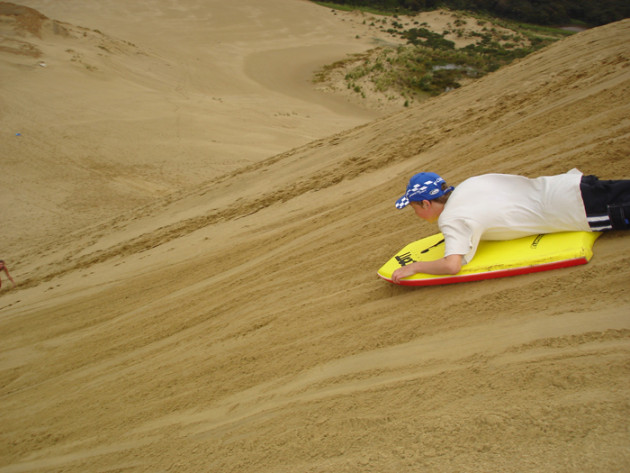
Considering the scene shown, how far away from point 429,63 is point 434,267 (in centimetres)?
2033

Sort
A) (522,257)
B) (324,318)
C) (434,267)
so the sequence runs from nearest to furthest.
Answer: (522,257), (434,267), (324,318)

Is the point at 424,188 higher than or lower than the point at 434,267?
higher

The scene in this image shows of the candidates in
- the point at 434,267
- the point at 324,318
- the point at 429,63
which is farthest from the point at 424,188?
the point at 429,63

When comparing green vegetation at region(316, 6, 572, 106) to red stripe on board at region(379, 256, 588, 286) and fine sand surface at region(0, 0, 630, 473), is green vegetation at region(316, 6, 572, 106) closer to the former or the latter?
fine sand surface at region(0, 0, 630, 473)

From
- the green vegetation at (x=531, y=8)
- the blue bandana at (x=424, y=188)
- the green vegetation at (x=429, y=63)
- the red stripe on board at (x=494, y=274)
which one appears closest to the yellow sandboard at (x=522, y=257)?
the red stripe on board at (x=494, y=274)

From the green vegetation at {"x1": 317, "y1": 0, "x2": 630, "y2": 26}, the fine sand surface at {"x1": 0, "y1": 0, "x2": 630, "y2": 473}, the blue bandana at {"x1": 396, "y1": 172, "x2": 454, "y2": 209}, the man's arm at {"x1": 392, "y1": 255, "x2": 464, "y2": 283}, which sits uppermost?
the green vegetation at {"x1": 317, "y1": 0, "x2": 630, "y2": 26}

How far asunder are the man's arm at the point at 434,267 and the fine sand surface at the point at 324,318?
0.60 ft

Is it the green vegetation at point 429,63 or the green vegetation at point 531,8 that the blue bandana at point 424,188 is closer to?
the green vegetation at point 429,63

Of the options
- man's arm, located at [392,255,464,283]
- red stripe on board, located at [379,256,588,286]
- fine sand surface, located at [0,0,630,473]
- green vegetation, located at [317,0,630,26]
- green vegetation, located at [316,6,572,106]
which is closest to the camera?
fine sand surface, located at [0,0,630,473]

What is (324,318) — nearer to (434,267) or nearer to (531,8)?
(434,267)

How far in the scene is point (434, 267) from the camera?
299cm

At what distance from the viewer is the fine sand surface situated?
210 centimetres

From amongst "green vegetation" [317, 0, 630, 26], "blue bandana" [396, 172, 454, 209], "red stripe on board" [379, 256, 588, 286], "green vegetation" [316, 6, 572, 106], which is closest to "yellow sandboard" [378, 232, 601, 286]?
"red stripe on board" [379, 256, 588, 286]

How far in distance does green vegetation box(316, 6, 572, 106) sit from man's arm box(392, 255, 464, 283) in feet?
53.2
